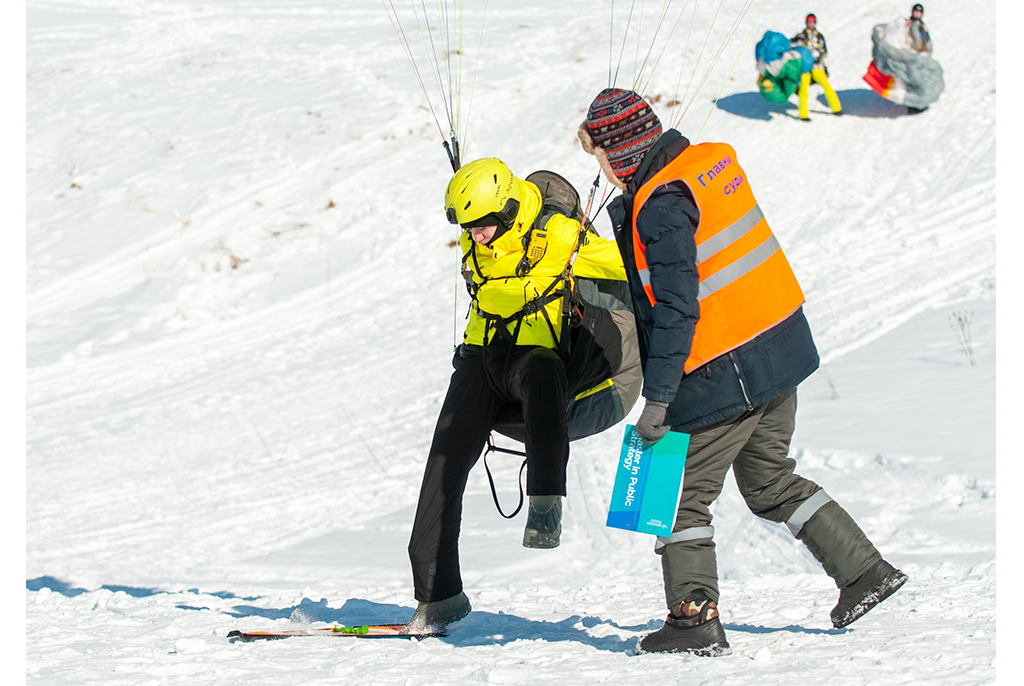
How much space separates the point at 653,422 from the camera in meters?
2.68

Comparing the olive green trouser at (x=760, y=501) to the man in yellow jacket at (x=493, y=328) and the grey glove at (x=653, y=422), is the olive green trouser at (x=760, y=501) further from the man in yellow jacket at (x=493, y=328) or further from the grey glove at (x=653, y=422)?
the man in yellow jacket at (x=493, y=328)

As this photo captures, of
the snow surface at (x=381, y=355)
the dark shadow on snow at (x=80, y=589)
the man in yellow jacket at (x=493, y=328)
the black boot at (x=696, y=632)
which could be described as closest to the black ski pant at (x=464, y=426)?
the man in yellow jacket at (x=493, y=328)

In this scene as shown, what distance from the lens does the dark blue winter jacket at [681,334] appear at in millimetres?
2611

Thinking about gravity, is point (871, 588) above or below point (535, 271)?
below

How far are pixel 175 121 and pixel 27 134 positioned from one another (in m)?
2.19

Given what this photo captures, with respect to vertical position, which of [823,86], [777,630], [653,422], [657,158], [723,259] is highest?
[823,86]

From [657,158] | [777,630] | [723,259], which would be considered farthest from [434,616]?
[657,158]

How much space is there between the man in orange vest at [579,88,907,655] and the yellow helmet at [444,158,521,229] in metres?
0.55

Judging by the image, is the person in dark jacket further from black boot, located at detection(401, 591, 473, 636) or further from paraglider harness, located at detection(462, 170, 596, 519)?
black boot, located at detection(401, 591, 473, 636)

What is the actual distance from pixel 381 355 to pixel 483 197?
4867 mm

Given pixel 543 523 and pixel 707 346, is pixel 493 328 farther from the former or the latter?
pixel 707 346

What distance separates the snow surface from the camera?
10.8 ft

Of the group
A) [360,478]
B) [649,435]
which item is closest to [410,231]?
[360,478]

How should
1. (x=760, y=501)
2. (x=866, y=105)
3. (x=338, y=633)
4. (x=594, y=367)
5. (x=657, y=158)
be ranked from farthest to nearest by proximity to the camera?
(x=866, y=105) < (x=594, y=367) < (x=338, y=633) < (x=760, y=501) < (x=657, y=158)
